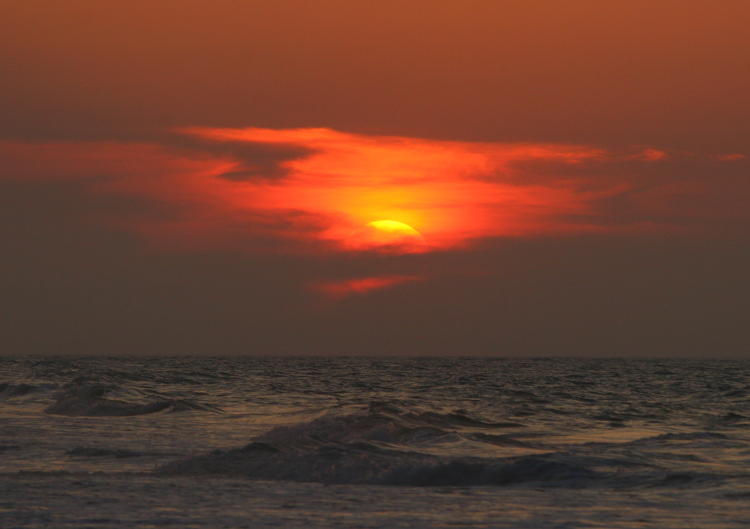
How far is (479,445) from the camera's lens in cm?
2320

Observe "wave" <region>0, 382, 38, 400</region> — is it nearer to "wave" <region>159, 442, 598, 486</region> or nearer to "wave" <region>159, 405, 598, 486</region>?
"wave" <region>159, 405, 598, 486</region>

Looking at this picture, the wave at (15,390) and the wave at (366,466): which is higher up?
the wave at (366,466)

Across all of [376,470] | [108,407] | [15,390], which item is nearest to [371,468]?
[376,470]

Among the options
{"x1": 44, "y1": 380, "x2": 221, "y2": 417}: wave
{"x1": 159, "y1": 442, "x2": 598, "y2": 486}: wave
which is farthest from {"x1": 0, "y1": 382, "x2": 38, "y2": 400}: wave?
{"x1": 159, "y1": 442, "x2": 598, "y2": 486}: wave

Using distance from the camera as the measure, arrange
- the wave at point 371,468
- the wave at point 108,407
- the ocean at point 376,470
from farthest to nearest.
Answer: the wave at point 108,407
the wave at point 371,468
the ocean at point 376,470

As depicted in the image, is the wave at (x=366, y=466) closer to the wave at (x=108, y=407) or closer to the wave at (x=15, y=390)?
the wave at (x=108, y=407)

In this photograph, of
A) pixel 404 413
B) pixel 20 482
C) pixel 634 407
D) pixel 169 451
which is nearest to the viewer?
pixel 20 482

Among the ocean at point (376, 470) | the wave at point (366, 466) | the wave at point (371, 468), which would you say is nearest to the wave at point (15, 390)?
the ocean at point (376, 470)

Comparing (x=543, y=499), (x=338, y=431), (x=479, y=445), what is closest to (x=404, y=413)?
(x=338, y=431)

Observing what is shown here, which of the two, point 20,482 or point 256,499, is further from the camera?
point 20,482

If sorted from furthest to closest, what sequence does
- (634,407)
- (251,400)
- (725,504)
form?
(251,400), (634,407), (725,504)

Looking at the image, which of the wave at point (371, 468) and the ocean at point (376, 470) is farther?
the wave at point (371, 468)

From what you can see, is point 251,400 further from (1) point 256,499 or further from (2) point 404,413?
(1) point 256,499

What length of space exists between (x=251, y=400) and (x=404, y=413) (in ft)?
43.8
